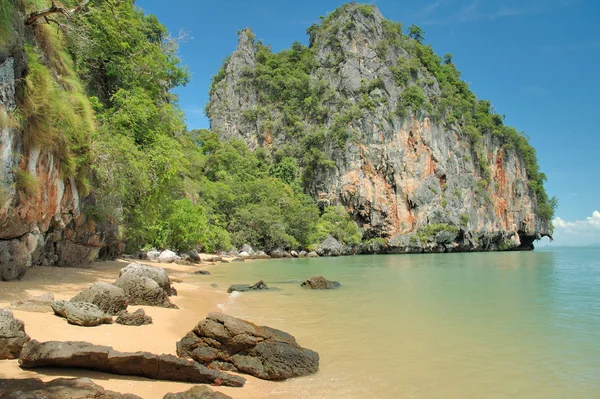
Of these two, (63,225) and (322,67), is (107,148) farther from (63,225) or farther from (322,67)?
(322,67)

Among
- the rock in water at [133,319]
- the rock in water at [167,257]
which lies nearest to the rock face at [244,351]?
the rock in water at [133,319]

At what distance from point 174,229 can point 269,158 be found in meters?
36.1

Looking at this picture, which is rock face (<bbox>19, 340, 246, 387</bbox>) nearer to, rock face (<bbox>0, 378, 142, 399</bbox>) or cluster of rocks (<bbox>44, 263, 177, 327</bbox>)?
rock face (<bbox>0, 378, 142, 399</bbox>)

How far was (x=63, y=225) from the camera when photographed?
10.7 metres

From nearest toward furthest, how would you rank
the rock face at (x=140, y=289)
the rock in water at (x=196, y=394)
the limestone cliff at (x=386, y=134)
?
the rock in water at (x=196, y=394) < the rock face at (x=140, y=289) < the limestone cliff at (x=386, y=134)

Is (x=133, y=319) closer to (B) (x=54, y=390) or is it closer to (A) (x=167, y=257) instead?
(B) (x=54, y=390)

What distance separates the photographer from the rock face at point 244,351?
527 cm

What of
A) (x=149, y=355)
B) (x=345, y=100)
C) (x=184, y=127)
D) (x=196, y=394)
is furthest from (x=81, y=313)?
(x=345, y=100)

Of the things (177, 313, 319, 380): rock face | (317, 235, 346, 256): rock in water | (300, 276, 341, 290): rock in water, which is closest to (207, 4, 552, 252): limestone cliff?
(317, 235, 346, 256): rock in water

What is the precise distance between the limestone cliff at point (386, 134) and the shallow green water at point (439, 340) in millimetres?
41087

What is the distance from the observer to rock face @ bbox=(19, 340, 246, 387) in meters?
4.19

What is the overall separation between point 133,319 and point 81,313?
0.83 m

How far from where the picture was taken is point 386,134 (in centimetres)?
5634

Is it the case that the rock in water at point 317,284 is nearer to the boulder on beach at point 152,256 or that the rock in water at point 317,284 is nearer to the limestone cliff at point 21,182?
the limestone cliff at point 21,182
